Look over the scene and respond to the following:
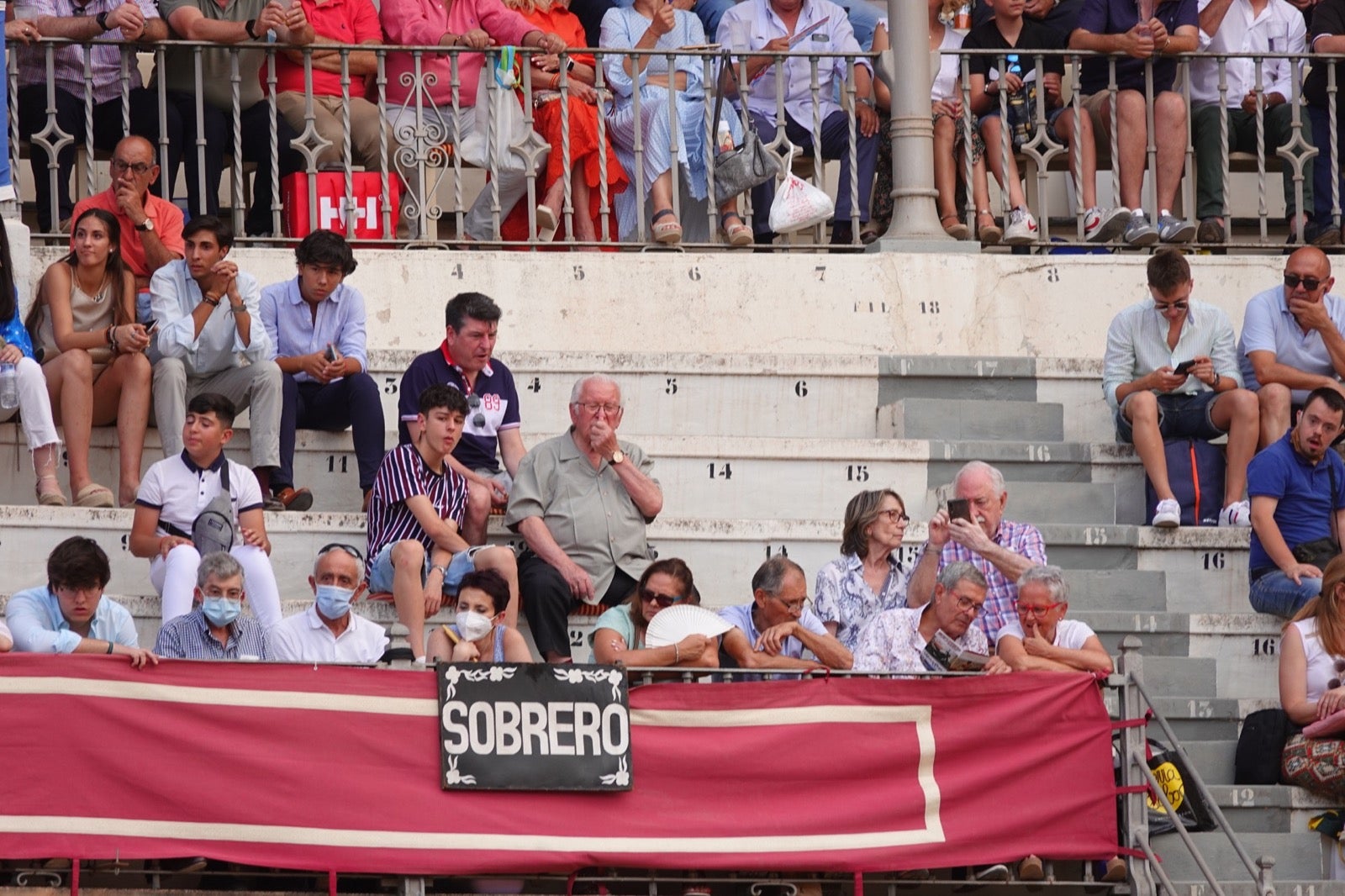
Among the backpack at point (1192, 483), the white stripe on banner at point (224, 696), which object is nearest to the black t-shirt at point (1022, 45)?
the backpack at point (1192, 483)

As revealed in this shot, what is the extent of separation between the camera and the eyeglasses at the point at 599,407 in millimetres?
10836

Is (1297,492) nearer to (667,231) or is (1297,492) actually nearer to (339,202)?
(667,231)

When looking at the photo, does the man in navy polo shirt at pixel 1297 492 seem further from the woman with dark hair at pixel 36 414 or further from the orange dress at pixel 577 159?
the woman with dark hair at pixel 36 414

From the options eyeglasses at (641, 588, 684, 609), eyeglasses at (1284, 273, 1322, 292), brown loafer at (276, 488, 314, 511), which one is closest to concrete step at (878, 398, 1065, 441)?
eyeglasses at (1284, 273, 1322, 292)

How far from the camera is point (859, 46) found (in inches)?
566

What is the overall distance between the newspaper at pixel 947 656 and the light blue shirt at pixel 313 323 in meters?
3.04

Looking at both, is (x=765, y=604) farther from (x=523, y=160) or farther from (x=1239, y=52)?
(x=1239, y=52)

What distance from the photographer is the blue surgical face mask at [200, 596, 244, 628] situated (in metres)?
9.66

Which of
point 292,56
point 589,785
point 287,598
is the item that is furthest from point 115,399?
point 589,785

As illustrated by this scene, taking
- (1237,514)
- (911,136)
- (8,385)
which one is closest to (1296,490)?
(1237,514)

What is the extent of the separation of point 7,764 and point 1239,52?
25.5 ft

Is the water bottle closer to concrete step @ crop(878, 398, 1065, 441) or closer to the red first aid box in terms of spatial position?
the red first aid box

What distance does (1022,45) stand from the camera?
14.0 m

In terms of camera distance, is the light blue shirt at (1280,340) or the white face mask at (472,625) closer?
the white face mask at (472,625)
